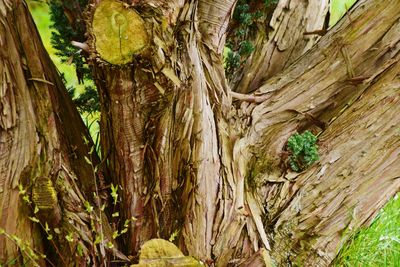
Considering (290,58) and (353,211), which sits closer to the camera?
(353,211)

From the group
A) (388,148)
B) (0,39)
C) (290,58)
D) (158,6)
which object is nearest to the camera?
(158,6)

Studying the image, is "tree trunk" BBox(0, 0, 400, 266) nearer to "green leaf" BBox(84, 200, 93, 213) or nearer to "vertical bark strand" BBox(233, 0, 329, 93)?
"green leaf" BBox(84, 200, 93, 213)

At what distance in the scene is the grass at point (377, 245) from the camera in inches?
97.7

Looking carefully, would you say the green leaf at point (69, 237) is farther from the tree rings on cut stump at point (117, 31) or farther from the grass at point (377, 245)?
the grass at point (377, 245)

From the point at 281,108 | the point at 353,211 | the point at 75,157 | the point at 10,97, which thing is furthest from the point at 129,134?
the point at 353,211

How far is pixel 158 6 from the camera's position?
1966mm

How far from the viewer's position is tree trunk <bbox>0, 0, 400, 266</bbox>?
2146 mm

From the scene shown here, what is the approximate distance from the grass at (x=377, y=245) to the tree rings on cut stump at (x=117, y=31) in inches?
47.7

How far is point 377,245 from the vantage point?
273cm

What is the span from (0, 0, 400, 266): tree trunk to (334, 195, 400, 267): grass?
14 centimetres

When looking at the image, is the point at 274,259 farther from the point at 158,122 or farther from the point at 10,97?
the point at 10,97

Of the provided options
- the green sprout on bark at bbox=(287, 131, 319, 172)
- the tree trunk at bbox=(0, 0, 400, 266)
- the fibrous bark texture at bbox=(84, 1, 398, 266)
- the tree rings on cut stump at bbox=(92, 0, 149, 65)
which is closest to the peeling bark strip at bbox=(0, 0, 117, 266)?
the tree trunk at bbox=(0, 0, 400, 266)

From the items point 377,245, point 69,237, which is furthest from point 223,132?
point 377,245

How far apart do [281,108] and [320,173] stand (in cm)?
32
